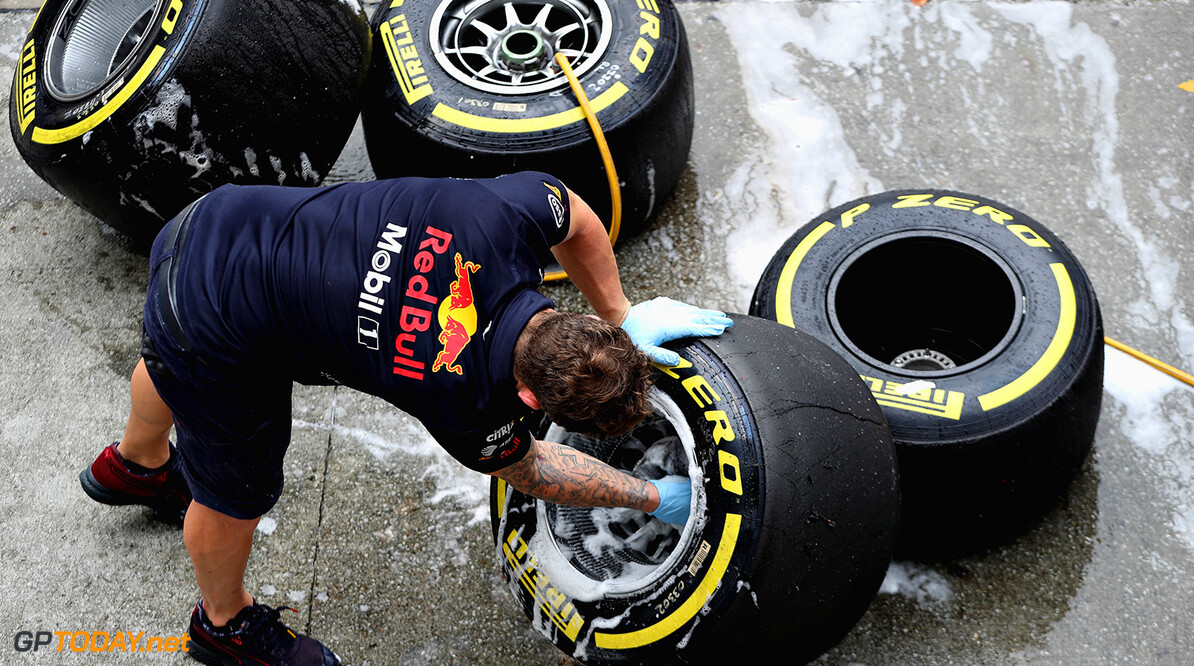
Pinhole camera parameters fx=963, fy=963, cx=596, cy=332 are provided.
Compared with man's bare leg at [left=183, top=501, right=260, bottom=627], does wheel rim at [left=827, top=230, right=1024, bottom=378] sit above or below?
above

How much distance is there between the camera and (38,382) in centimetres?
390

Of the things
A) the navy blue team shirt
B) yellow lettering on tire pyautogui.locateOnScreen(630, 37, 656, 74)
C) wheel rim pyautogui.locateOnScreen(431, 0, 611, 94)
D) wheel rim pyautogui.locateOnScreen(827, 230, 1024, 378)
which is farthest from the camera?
wheel rim pyautogui.locateOnScreen(431, 0, 611, 94)

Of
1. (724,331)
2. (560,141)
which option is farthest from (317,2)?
(724,331)

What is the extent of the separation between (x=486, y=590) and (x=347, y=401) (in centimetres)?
100

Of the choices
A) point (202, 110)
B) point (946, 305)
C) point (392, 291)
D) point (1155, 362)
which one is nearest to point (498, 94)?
point (202, 110)

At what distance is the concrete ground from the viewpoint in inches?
123

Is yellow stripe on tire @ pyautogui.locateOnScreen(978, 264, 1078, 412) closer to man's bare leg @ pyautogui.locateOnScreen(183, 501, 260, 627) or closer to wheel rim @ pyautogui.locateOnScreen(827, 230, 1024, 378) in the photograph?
wheel rim @ pyautogui.locateOnScreen(827, 230, 1024, 378)

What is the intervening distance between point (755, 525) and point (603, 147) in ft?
5.68

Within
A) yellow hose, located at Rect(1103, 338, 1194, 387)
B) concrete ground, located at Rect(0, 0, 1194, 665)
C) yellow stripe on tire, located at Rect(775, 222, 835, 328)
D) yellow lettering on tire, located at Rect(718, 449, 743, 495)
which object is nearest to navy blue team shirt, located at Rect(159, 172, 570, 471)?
yellow lettering on tire, located at Rect(718, 449, 743, 495)

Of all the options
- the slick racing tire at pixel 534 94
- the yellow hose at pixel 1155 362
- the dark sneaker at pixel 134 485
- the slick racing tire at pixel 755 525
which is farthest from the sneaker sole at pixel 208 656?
the yellow hose at pixel 1155 362

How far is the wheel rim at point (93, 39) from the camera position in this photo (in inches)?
157

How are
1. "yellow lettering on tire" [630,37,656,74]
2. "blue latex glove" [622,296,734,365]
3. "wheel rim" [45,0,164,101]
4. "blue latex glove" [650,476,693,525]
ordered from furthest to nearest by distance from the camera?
"wheel rim" [45,0,164,101]
"yellow lettering on tire" [630,37,656,74]
"blue latex glove" [650,476,693,525]
"blue latex glove" [622,296,734,365]

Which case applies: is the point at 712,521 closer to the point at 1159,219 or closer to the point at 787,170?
the point at 787,170

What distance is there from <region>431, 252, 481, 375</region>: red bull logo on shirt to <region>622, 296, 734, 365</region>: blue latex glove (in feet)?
1.89
